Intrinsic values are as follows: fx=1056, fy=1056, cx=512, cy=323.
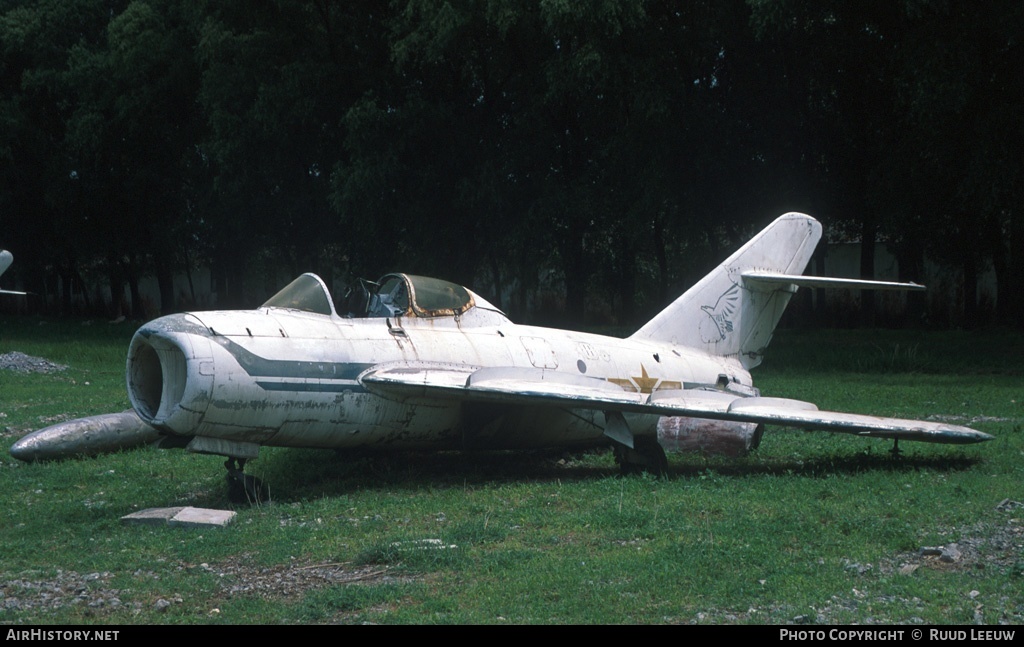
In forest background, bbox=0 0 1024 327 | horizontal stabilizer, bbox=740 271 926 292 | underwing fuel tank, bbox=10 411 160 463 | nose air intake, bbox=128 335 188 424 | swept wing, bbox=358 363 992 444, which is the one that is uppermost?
forest background, bbox=0 0 1024 327

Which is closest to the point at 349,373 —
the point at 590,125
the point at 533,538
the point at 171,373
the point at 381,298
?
the point at 381,298

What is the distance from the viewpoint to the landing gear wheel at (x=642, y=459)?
38.7 ft

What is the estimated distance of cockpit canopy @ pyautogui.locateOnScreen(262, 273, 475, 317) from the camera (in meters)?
11.3

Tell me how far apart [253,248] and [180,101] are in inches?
244

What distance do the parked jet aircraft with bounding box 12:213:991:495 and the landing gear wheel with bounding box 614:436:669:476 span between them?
0.7 inches

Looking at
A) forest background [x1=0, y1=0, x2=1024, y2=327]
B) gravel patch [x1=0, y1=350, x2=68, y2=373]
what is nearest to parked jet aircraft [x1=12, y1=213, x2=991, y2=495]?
forest background [x1=0, y1=0, x2=1024, y2=327]

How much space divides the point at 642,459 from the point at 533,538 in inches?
136

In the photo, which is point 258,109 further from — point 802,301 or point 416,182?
point 802,301

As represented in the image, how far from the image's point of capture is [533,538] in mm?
8656

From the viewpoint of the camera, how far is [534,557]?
7953 millimetres

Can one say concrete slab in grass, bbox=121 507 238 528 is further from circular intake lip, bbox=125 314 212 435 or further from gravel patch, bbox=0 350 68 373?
gravel patch, bbox=0 350 68 373

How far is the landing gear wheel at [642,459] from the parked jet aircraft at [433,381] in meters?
0.02

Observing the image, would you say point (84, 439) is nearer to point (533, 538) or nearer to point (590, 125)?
point (533, 538)

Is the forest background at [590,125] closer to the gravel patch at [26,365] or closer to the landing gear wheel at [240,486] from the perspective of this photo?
the gravel patch at [26,365]
